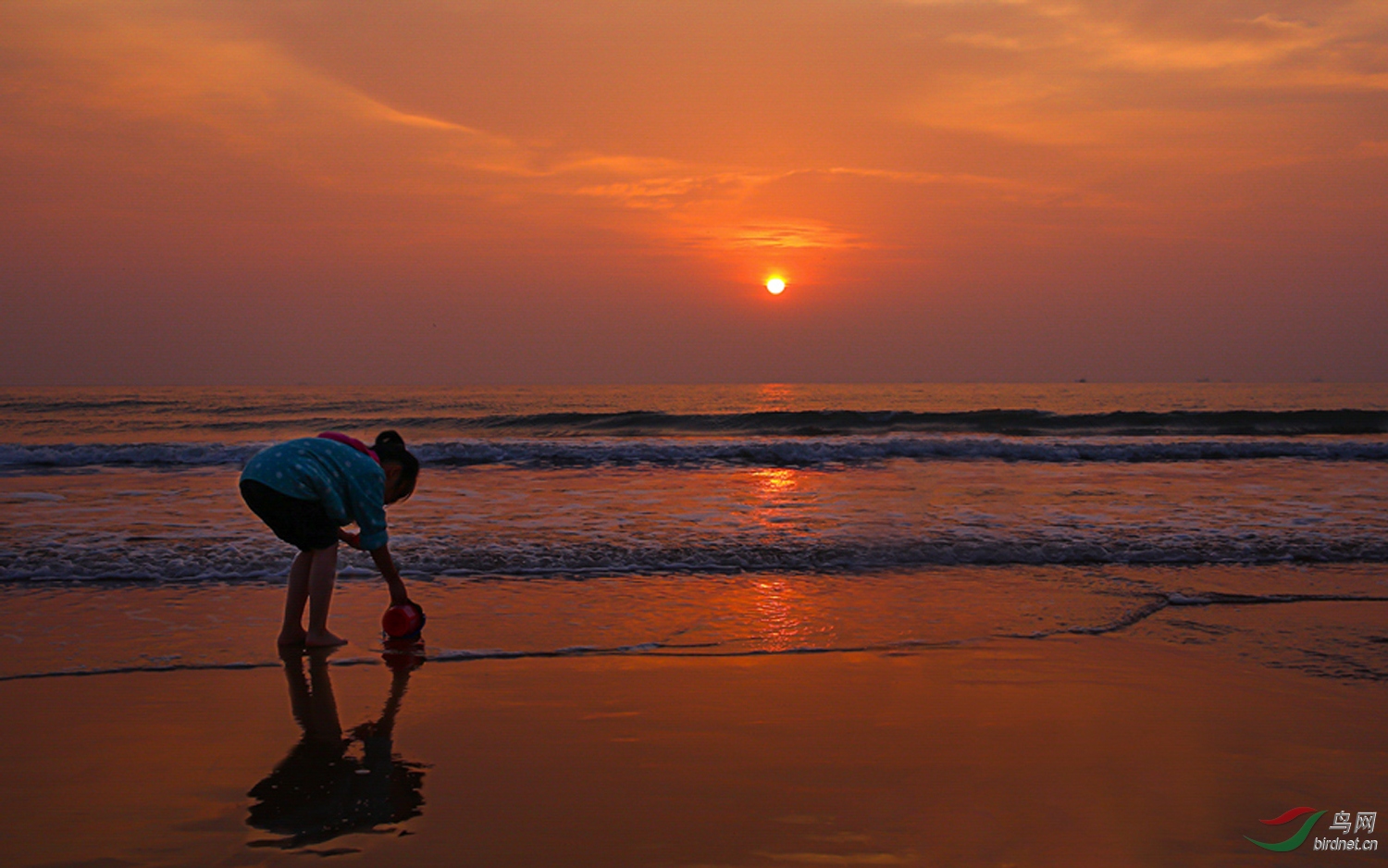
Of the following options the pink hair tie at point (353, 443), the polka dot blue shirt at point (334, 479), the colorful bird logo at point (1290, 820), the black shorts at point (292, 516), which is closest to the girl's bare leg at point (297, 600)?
the black shorts at point (292, 516)

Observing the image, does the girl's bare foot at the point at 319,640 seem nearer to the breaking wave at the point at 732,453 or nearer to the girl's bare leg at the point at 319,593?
the girl's bare leg at the point at 319,593

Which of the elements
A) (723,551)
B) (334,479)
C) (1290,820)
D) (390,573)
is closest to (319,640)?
(390,573)

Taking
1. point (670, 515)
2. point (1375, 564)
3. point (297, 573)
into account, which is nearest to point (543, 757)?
point (297, 573)

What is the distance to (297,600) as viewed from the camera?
192 inches

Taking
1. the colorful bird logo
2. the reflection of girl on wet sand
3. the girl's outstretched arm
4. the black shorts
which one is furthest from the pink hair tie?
the colorful bird logo

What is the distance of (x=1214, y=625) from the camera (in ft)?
17.6

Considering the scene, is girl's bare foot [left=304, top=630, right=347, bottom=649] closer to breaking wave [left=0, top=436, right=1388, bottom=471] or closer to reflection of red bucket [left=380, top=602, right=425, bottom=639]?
reflection of red bucket [left=380, top=602, right=425, bottom=639]

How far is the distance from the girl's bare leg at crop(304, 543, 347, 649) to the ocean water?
0.88 ft

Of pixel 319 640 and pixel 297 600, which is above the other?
pixel 297 600

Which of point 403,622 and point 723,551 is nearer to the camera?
point 403,622

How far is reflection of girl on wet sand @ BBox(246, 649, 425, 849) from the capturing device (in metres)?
2.74

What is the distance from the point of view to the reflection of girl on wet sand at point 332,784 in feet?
8.98

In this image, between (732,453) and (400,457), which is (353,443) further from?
(732,453)

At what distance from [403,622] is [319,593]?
0.45 metres
